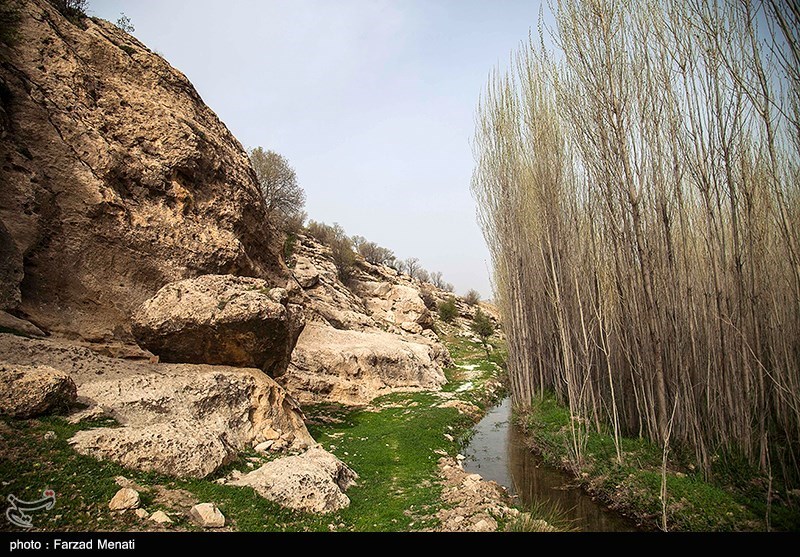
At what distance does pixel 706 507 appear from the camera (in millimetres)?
5992

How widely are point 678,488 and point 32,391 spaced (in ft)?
32.5

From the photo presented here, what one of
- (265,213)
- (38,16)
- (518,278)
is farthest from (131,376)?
(518,278)

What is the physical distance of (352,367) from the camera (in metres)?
15.3

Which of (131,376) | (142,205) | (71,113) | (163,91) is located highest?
(163,91)

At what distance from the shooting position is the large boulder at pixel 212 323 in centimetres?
812

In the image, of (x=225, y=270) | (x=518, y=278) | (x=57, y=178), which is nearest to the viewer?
(x=57, y=178)

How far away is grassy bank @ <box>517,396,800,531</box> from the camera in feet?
18.5

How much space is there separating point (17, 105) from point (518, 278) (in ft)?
46.5

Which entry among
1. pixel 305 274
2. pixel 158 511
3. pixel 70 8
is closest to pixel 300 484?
pixel 158 511

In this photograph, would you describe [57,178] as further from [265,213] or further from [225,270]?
[265,213]

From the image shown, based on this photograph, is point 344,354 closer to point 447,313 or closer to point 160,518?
point 160,518

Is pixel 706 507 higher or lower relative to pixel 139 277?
lower

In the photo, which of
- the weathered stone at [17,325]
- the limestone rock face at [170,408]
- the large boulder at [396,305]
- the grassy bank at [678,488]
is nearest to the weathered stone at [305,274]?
the large boulder at [396,305]

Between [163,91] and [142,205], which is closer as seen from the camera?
[142,205]
